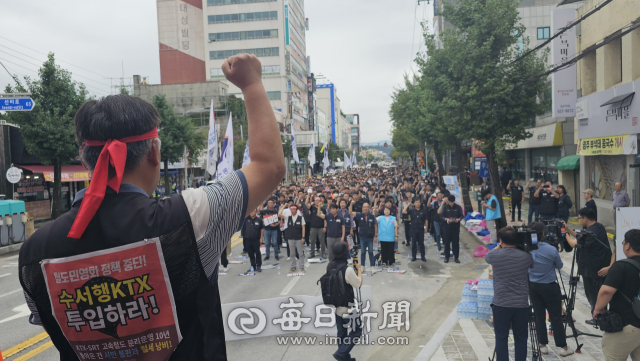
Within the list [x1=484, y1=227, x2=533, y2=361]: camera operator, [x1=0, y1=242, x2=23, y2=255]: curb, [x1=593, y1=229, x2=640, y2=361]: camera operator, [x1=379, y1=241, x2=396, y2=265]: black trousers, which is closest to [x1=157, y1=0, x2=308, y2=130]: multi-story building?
[x1=0, y1=242, x2=23, y2=255]: curb

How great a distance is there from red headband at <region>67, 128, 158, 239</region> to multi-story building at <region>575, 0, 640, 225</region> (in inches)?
570

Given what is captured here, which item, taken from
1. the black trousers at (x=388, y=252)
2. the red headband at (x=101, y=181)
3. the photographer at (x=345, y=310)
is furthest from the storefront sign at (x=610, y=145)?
the red headband at (x=101, y=181)

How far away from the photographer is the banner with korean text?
1.33 m

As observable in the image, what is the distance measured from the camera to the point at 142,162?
1507mm

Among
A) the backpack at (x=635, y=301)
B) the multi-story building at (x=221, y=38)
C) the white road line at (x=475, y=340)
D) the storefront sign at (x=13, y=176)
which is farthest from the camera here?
the multi-story building at (x=221, y=38)

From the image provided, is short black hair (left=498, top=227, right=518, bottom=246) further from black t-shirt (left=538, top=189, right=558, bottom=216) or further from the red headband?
black t-shirt (left=538, top=189, right=558, bottom=216)

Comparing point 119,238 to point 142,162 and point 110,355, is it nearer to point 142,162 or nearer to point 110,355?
point 142,162

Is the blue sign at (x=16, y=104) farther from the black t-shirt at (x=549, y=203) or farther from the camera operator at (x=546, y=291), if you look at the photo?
the black t-shirt at (x=549, y=203)

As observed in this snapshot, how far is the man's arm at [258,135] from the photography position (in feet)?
4.91

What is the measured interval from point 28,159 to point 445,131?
76.5 ft

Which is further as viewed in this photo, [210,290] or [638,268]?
[638,268]

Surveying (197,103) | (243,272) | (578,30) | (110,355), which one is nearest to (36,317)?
(110,355)

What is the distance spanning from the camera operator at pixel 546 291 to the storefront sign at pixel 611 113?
34.3ft

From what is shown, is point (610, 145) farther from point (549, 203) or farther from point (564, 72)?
point (564, 72)
